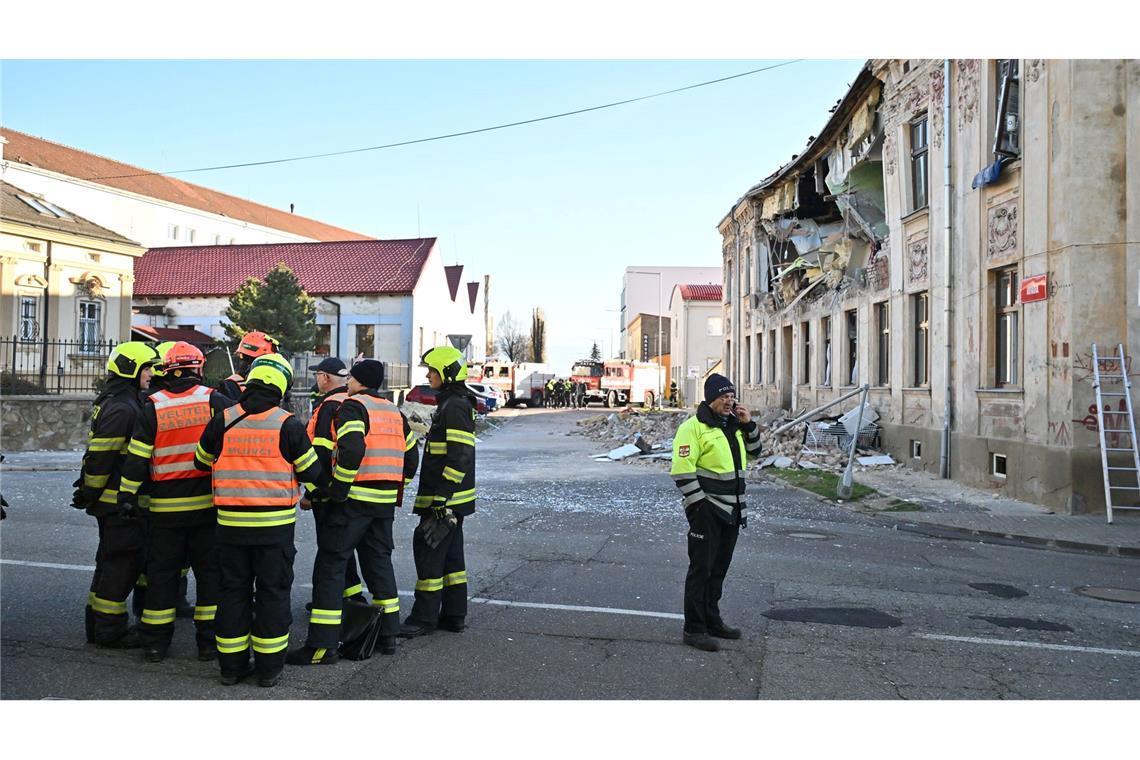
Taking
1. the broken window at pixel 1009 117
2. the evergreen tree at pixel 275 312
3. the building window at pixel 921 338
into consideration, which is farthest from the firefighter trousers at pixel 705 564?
the evergreen tree at pixel 275 312

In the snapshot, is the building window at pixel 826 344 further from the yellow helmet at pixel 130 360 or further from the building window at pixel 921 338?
the yellow helmet at pixel 130 360

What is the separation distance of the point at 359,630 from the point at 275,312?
33712 mm

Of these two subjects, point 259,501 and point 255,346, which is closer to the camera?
point 259,501

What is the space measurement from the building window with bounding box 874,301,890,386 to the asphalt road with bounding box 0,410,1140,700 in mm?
8596

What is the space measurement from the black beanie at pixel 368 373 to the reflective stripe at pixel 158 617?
180 centimetres

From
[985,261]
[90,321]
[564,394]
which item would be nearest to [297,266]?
[564,394]

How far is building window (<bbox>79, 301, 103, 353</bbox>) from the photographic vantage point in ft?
96.5

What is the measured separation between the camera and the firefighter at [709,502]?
5.88m

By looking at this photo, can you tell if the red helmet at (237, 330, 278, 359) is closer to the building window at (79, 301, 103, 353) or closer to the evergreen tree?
the building window at (79, 301, 103, 353)

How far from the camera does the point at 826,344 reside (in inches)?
930

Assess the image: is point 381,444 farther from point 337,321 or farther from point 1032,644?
point 337,321

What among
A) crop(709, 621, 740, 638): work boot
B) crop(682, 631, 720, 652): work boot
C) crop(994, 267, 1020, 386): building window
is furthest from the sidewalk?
crop(682, 631, 720, 652): work boot

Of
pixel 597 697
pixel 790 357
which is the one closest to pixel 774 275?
pixel 790 357
